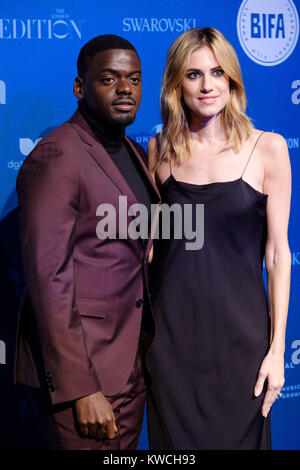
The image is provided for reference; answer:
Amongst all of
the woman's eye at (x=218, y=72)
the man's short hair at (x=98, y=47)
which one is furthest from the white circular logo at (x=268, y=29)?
the man's short hair at (x=98, y=47)

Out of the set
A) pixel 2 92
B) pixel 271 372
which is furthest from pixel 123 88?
pixel 271 372

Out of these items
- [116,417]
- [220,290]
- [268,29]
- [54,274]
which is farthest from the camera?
[268,29]

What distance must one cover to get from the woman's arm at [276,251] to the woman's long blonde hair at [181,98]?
136 millimetres

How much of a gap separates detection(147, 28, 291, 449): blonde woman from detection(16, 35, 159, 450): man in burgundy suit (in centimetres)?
16

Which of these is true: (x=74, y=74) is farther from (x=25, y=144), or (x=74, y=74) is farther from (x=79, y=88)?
(x=79, y=88)

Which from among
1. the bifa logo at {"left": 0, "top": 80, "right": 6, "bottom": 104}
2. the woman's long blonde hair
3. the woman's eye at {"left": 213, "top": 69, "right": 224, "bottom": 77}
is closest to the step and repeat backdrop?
the bifa logo at {"left": 0, "top": 80, "right": 6, "bottom": 104}

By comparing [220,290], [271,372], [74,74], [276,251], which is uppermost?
[74,74]

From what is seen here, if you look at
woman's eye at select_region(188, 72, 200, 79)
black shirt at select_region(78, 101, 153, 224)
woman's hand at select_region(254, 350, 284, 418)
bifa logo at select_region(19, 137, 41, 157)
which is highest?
woman's eye at select_region(188, 72, 200, 79)

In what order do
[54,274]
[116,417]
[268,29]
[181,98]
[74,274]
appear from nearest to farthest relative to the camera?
1. [54,274]
2. [74,274]
3. [116,417]
4. [181,98]
5. [268,29]

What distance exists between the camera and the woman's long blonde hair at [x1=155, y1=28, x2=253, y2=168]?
211 centimetres

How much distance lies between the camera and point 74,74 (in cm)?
260

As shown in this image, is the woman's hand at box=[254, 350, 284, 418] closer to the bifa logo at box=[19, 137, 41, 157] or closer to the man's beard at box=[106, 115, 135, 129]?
the man's beard at box=[106, 115, 135, 129]

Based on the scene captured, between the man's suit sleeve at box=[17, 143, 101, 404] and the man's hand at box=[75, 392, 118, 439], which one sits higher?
the man's suit sleeve at box=[17, 143, 101, 404]

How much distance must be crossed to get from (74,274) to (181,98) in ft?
2.97
